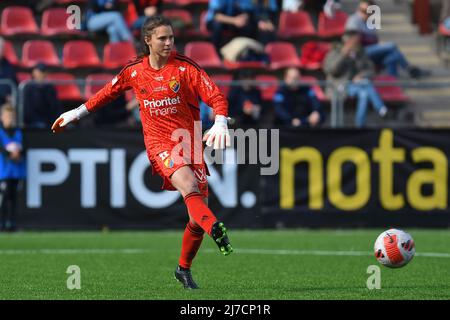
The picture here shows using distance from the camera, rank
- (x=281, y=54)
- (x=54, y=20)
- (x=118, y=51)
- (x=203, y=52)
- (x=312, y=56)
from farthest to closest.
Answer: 1. (x=281, y=54)
2. (x=54, y=20)
3. (x=312, y=56)
4. (x=203, y=52)
5. (x=118, y=51)

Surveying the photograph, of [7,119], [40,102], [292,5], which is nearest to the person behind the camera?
[7,119]

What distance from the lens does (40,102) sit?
18062 millimetres

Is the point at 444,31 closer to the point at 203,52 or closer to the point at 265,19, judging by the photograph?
the point at 265,19

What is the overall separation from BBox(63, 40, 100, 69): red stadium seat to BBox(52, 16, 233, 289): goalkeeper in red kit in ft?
37.9

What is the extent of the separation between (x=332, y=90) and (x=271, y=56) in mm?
4116

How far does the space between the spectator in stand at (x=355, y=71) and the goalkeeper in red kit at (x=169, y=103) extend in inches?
372

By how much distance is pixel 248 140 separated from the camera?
1742cm

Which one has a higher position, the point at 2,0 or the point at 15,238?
the point at 2,0

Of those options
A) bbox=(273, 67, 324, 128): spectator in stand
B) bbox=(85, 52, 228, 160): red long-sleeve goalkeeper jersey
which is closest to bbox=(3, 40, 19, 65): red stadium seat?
bbox=(273, 67, 324, 128): spectator in stand

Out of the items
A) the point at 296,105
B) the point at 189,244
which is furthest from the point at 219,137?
the point at 296,105

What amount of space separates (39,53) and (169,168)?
12329mm
